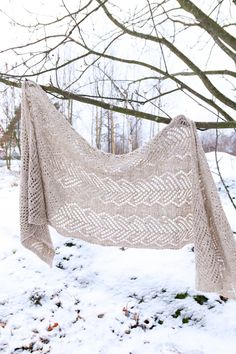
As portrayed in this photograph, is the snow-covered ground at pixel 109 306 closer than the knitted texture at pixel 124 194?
No

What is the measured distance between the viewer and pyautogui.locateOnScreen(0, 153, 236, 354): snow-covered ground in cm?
305

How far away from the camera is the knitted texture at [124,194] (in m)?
1.30

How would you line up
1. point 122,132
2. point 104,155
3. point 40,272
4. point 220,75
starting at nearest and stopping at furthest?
point 104,155 → point 220,75 → point 40,272 → point 122,132

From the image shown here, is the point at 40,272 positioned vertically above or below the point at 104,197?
below

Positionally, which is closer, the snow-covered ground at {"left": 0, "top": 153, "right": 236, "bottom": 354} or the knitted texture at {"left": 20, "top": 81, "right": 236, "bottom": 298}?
the knitted texture at {"left": 20, "top": 81, "right": 236, "bottom": 298}

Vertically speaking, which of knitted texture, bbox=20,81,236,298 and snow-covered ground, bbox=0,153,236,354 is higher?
knitted texture, bbox=20,81,236,298

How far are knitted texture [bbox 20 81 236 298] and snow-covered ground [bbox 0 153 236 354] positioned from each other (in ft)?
4.40

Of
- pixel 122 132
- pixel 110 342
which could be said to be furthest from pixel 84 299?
pixel 122 132

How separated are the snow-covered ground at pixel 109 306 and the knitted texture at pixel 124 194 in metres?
1.34

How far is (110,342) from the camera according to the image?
3086 mm

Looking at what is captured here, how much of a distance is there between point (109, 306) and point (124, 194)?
93.4 inches

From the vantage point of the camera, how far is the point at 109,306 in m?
3.52

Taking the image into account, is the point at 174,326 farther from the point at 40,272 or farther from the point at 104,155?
the point at 104,155

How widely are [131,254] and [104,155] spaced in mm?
3084
